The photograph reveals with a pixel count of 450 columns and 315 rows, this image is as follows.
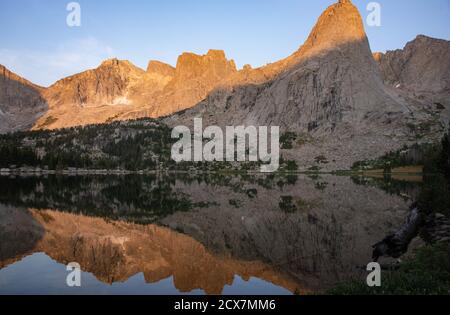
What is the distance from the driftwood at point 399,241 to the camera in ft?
94.6

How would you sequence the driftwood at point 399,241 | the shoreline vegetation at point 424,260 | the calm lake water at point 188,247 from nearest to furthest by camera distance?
1. the shoreline vegetation at point 424,260
2. the calm lake water at point 188,247
3. the driftwood at point 399,241

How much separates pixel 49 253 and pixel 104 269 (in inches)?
253

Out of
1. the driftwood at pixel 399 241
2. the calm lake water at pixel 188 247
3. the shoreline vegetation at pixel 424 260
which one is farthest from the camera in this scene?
the driftwood at pixel 399 241

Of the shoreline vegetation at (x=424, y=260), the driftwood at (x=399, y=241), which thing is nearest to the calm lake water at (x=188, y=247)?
the driftwood at (x=399, y=241)

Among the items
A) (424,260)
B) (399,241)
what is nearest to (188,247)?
(399,241)

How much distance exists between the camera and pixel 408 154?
197750 millimetres

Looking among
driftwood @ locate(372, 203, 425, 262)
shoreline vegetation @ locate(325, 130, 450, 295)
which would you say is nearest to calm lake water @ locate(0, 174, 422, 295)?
driftwood @ locate(372, 203, 425, 262)

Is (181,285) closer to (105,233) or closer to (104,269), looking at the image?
(104,269)

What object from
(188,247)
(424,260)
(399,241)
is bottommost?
(188,247)

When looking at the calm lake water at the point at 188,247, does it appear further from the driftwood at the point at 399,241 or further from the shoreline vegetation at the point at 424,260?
the shoreline vegetation at the point at 424,260

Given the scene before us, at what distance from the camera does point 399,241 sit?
30.7 m

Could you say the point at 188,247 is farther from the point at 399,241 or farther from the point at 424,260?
the point at 424,260

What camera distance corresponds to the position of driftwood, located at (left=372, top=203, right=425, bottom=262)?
94.6ft

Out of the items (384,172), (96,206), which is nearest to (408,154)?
(384,172)
